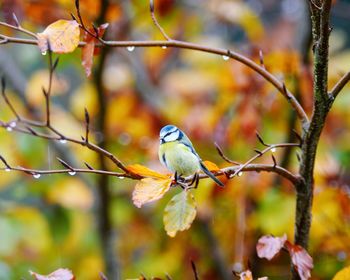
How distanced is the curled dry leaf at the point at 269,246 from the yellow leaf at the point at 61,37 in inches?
15.4

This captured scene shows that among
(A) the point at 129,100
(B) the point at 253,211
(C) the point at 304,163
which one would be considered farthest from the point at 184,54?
(C) the point at 304,163

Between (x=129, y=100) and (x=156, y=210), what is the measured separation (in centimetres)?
65

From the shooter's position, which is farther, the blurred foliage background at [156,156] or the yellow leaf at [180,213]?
the blurred foliage background at [156,156]

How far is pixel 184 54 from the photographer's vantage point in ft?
9.22

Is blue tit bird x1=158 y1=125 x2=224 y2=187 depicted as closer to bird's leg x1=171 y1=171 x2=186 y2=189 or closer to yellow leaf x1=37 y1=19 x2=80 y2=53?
bird's leg x1=171 y1=171 x2=186 y2=189

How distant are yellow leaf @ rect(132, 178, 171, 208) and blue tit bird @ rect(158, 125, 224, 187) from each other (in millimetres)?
33

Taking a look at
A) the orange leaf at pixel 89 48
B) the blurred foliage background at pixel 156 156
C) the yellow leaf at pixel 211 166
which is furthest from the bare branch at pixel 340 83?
the blurred foliage background at pixel 156 156

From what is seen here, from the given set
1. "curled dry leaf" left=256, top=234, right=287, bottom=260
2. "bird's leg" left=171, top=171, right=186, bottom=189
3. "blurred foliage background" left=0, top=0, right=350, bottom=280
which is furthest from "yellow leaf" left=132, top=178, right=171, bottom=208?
"blurred foliage background" left=0, top=0, right=350, bottom=280

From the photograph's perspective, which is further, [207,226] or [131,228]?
[131,228]

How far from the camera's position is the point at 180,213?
73 centimetres

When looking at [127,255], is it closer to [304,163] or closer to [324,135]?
[324,135]

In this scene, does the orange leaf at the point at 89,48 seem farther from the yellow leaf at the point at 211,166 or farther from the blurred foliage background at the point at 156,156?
the blurred foliage background at the point at 156,156

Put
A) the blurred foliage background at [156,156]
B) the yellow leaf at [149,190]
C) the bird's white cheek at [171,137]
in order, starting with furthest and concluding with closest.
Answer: the blurred foliage background at [156,156] → the bird's white cheek at [171,137] → the yellow leaf at [149,190]

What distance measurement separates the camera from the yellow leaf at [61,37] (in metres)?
0.74
